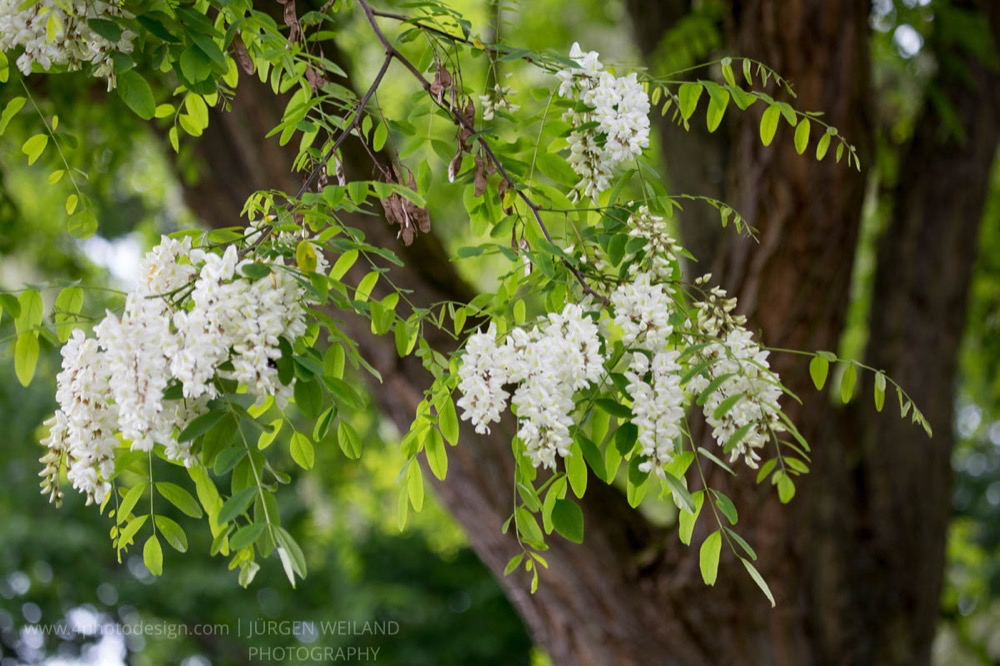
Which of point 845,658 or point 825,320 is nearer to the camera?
point 825,320

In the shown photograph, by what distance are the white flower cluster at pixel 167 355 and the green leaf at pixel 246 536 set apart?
11 centimetres

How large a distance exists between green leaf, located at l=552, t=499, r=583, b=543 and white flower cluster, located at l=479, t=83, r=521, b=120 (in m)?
0.58

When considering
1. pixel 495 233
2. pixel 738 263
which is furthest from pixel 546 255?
pixel 738 263

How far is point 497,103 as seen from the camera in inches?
58.6

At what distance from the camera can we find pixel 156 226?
516 centimetres

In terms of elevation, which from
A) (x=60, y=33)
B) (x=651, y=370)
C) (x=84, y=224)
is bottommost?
(x=84, y=224)

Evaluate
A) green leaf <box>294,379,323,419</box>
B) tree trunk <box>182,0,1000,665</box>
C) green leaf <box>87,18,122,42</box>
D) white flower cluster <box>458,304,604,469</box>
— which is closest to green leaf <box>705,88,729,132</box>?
white flower cluster <box>458,304,604,469</box>

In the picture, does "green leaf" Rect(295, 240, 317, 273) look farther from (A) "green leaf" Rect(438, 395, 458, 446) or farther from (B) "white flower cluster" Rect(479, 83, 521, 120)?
(B) "white flower cluster" Rect(479, 83, 521, 120)

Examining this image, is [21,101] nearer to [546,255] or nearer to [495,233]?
[495,233]

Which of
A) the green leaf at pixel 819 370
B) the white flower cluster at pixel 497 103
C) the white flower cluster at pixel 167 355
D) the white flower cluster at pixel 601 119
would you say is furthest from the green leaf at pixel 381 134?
the green leaf at pixel 819 370

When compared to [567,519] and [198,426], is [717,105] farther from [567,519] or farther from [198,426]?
[198,426]

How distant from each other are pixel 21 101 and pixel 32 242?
11.5ft

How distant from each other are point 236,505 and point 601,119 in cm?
66

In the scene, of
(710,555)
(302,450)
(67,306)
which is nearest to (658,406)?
(710,555)
